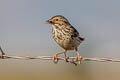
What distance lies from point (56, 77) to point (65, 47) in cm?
781

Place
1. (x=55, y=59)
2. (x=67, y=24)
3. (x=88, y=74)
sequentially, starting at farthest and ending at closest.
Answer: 1. (x=88, y=74)
2. (x=67, y=24)
3. (x=55, y=59)

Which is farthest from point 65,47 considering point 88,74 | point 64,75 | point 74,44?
point 64,75

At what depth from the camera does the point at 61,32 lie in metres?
10.2

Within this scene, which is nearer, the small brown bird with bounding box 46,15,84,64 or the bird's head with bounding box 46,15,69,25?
the small brown bird with bounding box 46,15,84,64

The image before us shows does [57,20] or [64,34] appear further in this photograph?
[57,20]

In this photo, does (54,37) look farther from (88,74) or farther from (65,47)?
(88,74)

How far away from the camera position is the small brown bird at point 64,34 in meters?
10.0

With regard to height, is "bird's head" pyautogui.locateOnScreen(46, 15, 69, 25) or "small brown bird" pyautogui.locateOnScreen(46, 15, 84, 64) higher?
"bird's head" pyautogui.locateOnScreen(46, 15, 69, 25)

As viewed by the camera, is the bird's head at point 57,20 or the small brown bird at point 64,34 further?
the bird's head at point 57,20

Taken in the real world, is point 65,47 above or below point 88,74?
below

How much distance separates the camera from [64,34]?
33.3 ft

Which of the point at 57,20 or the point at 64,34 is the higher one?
the point at 57,20

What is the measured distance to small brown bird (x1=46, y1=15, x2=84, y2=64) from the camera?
10033mm

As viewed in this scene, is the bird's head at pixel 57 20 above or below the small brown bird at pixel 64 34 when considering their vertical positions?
above
